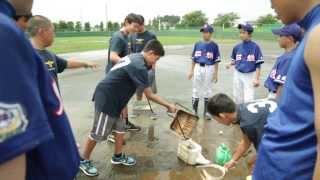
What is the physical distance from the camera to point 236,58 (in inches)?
339

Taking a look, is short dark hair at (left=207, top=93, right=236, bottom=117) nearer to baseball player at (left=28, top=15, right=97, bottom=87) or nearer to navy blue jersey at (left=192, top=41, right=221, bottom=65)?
baseball player at (left=28, top=15, right=97, bottom=87)

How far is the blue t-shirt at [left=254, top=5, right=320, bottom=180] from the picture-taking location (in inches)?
63.0

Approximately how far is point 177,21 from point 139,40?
10115cm

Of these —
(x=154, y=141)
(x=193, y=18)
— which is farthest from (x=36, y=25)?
(x=193, y=18)

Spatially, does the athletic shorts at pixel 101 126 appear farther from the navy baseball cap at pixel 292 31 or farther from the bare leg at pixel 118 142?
the navy baseball cap at pixel 292 31

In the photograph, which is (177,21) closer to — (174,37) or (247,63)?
(174,37)

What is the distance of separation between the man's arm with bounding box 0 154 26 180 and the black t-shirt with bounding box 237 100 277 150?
282 cm

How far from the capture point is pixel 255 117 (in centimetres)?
382

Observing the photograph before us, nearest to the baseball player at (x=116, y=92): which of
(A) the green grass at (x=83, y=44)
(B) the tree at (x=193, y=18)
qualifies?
(A) the green grass at (x=83, y=44)

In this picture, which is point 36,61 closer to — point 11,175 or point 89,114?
point 11,175

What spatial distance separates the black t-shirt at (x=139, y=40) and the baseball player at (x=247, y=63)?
1813 mm

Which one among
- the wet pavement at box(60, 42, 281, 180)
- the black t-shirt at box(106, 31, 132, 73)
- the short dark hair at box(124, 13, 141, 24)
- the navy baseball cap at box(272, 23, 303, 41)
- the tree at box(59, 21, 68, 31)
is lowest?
the tree at box(59, 21, 68, 31)

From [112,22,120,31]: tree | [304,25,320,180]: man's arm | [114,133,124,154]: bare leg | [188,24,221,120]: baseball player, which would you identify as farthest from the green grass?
[112,22,120,31]: tree

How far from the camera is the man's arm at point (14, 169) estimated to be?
117 centimetres
